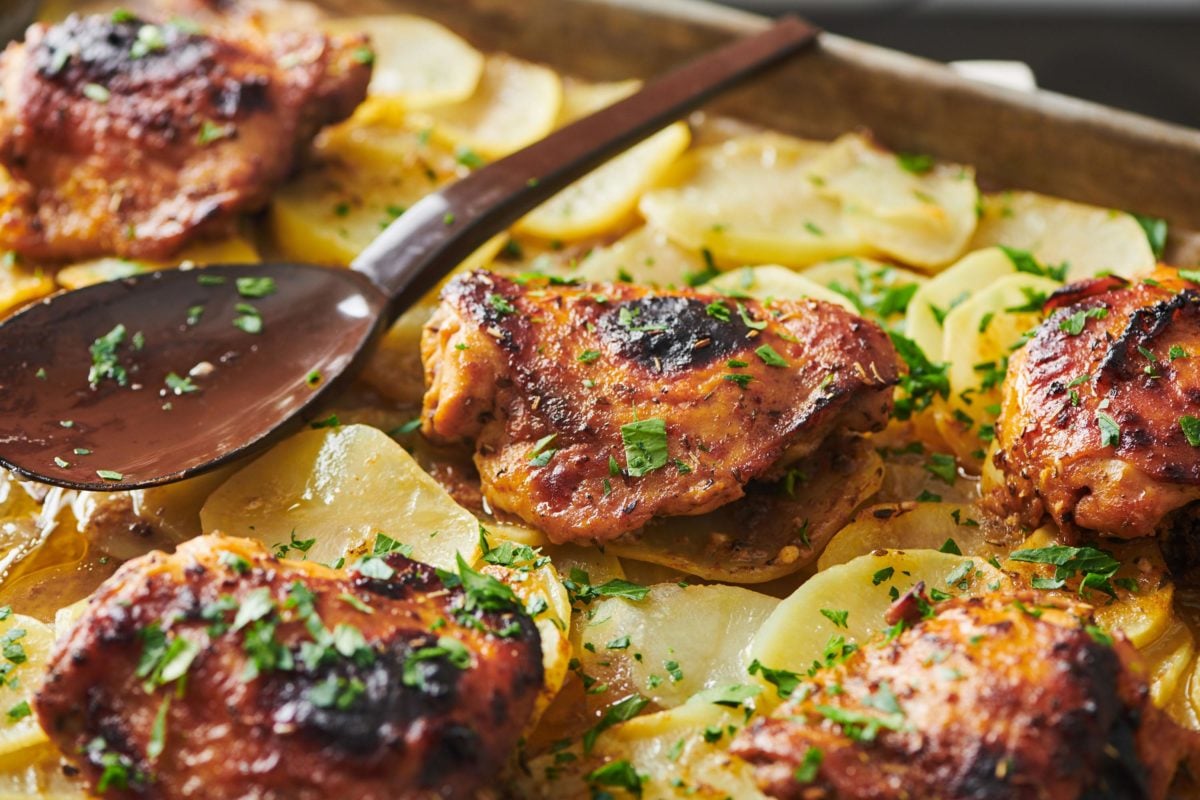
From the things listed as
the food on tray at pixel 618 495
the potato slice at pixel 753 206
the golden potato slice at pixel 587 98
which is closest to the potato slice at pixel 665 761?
the food on tray at pixel 618 495

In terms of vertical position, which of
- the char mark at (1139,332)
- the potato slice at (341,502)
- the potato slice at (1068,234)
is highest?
the char mark at (1139,332)

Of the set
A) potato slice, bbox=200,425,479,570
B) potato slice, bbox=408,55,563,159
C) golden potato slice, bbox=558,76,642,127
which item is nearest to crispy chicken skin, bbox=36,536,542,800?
potato slice, bbox=200,425,479,570

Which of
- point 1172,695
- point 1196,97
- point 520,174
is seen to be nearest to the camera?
point 1172,695

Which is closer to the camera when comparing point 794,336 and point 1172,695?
point 1172,695

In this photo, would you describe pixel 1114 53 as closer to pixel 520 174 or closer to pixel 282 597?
pixel 520 174

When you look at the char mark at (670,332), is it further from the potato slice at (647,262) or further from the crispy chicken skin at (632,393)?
the potato slice at (647,262)

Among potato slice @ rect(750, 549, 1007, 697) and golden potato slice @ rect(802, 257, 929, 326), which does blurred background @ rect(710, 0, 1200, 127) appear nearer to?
golden potato slice @ rect(802, 257, 929, 326)

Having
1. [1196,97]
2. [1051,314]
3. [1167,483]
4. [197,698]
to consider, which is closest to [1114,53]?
[1196,97]
